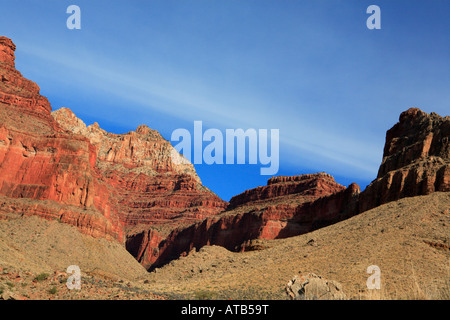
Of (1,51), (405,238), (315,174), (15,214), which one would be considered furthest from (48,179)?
(315,174)

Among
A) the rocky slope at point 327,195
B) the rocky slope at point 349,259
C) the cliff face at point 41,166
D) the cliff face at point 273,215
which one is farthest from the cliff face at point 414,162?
the cliff face at point 41,166

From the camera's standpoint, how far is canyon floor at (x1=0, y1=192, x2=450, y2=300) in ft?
109

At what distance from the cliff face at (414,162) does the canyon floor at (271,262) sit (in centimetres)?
365

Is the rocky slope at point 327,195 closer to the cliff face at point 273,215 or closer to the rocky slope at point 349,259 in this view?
the cliff face at point 273,215

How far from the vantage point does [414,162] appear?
81.5 m

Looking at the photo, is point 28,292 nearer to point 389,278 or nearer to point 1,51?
point 389,278

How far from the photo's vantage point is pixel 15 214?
296 ft

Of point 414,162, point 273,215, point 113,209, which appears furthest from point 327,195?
point 113,209

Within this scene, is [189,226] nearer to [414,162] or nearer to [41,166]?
[41,166]

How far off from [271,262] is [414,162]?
35.0 meters

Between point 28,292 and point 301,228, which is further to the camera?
point 301,228
